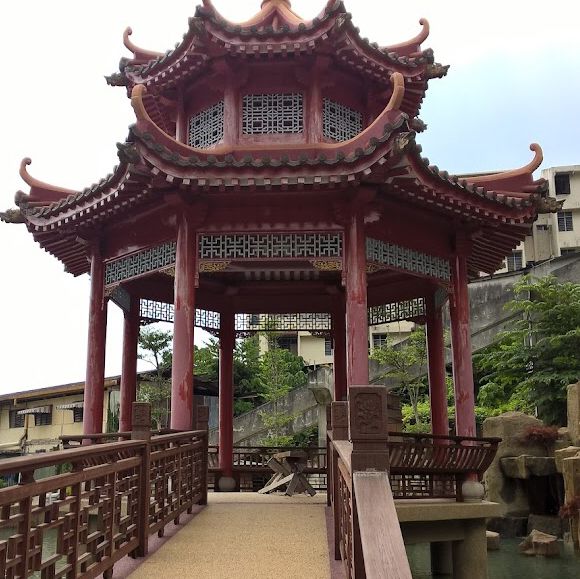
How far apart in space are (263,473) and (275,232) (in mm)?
6196

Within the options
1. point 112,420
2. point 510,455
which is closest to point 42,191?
point 510,455

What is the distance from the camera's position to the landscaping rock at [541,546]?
16.4 meters

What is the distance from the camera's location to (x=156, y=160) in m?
9.21

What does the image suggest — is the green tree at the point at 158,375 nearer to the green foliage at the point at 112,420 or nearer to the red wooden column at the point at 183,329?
the green foliage at the point at 112,420

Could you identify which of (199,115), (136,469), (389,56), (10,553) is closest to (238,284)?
→ (199,115)

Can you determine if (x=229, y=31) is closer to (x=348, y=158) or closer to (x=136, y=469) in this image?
(x=348, y=158)

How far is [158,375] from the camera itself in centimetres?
3272

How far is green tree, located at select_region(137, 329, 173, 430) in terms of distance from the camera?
31281 millimetres

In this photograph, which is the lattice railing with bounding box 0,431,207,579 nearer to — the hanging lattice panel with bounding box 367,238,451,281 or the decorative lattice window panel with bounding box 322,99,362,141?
the hanging lattice panel with bounding box 367,238,451,281

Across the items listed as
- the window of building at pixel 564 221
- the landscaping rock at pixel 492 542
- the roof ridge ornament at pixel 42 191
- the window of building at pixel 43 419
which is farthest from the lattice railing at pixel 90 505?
the window of building at pixel 564 221

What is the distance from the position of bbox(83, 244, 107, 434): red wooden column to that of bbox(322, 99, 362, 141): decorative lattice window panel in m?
4.63

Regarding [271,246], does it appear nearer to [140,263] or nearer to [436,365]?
[140,263]

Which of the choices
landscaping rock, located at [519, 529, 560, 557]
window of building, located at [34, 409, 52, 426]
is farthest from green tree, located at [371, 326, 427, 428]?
window of building, located at [34, 409, 52, 426]

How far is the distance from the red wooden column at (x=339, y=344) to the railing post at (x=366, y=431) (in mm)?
9887
